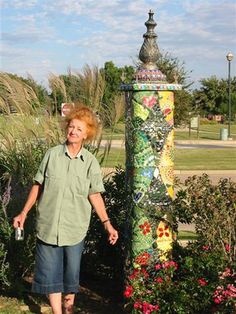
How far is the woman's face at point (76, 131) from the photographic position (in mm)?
4352

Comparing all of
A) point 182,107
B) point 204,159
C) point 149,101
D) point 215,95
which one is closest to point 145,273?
point 149,101

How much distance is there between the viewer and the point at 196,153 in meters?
25.0

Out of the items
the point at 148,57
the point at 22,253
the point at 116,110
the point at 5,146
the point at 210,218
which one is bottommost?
the point at 22,253

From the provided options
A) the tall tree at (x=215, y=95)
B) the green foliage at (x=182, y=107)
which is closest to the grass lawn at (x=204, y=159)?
the green foliage at (x=182, y=107)

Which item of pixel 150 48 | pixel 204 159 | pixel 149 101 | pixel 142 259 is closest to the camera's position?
pixel 142 259

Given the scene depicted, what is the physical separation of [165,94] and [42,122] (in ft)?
6.43

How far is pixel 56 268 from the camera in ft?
14.6

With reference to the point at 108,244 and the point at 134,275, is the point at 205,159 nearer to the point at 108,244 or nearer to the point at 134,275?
the point at 108,244

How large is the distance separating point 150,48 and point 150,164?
98 cm

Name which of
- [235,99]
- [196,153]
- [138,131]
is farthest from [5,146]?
[235,99]

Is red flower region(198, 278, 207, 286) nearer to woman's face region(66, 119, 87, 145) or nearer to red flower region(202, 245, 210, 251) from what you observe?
red flower region(202, 245, 210, 251)

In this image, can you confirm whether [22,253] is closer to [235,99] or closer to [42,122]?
[42,122]

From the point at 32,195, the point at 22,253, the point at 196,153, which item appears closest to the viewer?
the point at 32,195

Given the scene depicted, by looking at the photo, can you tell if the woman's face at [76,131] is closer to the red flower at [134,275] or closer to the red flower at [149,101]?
the red flower at [149,101]
